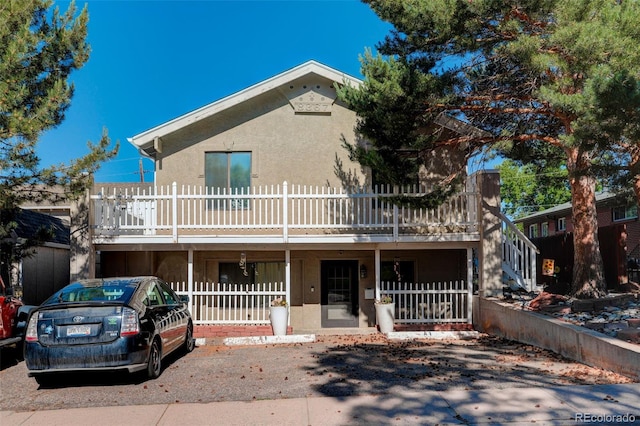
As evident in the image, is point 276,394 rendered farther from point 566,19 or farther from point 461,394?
point 566,19

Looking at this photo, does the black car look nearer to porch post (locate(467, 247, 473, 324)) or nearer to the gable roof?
the gable roof

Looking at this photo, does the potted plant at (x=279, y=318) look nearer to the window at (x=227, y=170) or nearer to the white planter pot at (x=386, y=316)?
the white planter pot at (x=386, y=316)

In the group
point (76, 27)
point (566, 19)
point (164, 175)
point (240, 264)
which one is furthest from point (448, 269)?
point (76, 27)

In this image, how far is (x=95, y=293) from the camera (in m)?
7.24

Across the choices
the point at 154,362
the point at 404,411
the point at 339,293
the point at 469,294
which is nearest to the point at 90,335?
the point at 154,362

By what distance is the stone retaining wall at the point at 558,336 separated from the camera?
6.60 m

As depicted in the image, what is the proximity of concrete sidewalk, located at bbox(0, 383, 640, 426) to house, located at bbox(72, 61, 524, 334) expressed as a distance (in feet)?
19.9

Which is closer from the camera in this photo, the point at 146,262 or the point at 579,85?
the point at 579,85

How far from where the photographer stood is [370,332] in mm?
12711

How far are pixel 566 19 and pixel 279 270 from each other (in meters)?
8.97

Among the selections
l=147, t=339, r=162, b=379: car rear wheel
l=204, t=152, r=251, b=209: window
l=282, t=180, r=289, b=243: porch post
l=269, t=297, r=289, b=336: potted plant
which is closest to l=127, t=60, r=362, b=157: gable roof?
l=204, t=152, r=251, b=209: window

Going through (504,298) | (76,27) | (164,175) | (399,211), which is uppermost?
(76,27)

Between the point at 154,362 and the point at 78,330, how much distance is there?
4.04ft

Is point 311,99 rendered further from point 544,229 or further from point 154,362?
point 544,229
